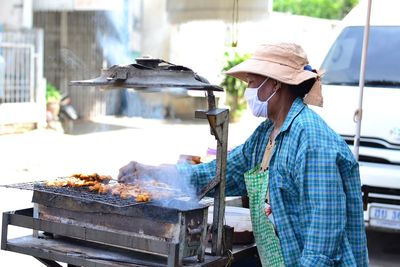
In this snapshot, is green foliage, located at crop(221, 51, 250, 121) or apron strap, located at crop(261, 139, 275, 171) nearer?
apron strap, located at crop(261, 139, 275, 171)

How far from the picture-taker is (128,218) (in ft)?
10.2

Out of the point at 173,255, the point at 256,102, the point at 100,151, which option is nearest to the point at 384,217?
the point at 256,102

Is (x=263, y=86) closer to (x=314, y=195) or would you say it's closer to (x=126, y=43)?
(x=314, y=195)

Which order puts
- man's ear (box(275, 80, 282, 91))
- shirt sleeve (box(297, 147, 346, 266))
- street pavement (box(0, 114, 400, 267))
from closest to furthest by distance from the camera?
1. shirt sleeve (box(297, 147, 346, 266))
2. man's ear (box(275, 80, 282, 91))
3. street pavement (box(0, 114, 400, 267))

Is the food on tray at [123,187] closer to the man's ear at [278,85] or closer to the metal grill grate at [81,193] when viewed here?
the metal grill grate at [81,193]

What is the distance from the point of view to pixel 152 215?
305 centimetres

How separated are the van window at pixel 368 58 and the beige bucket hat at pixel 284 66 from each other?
3887 millimetres

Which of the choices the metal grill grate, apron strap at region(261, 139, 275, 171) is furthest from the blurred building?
apron strap at region(261, 139, 275, 171)

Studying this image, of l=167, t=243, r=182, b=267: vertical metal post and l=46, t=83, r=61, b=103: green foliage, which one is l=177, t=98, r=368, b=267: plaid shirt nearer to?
l=167, t=243, r=182, b=267: vertical metal post

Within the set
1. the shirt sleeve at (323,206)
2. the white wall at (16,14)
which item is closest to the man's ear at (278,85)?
the shirt sleeve at (323,206)

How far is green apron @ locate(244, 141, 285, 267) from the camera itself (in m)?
2.85

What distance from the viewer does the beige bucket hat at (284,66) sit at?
283 centimetres

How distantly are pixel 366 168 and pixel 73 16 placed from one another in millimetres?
14383

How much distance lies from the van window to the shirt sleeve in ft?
13.8
